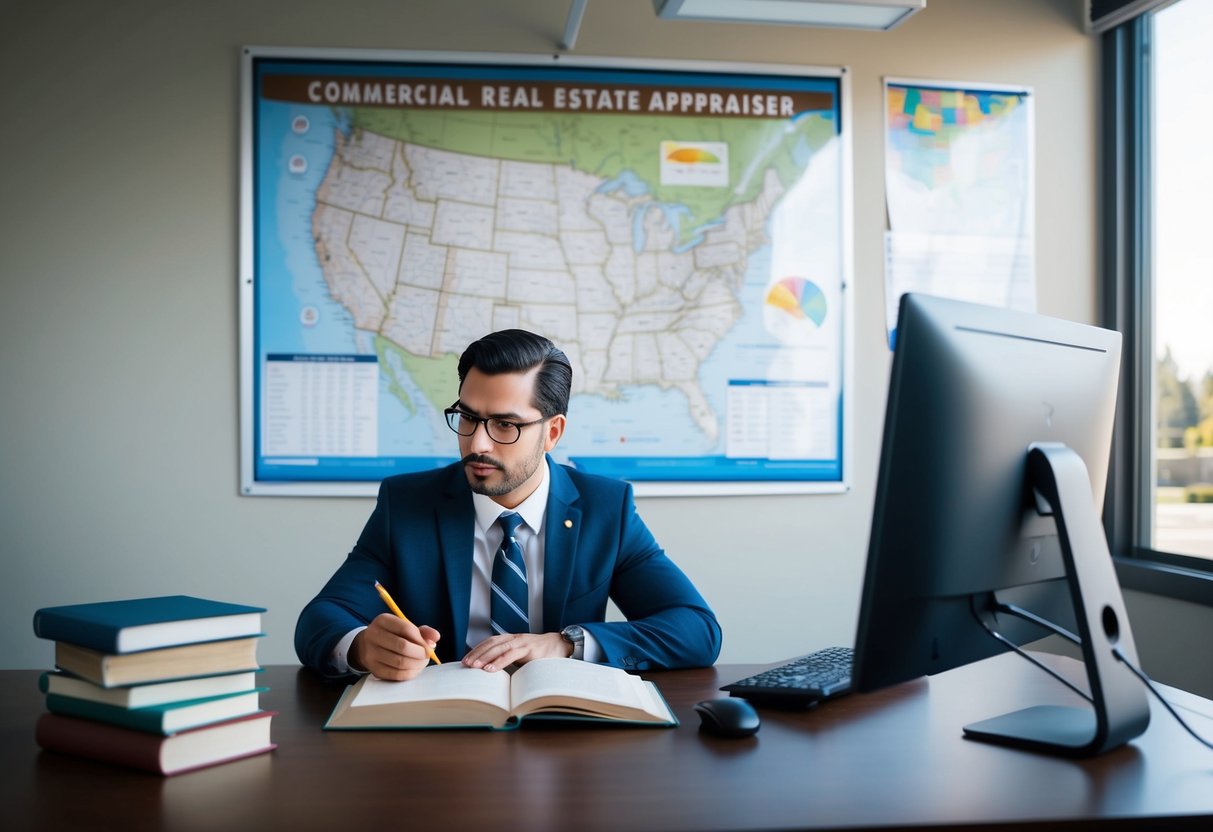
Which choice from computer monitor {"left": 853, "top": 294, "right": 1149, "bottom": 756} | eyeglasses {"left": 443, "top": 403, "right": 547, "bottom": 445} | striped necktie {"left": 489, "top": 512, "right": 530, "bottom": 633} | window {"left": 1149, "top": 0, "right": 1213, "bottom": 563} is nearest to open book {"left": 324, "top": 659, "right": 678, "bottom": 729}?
computer monitor {"left": 853, "top": 294, "right": 1149, "bottom": 756}

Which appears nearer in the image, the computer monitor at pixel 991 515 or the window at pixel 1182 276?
the computer monitor at pixel 991 515

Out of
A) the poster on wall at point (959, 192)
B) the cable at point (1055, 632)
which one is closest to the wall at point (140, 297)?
the poster on wall at point (959, 192)

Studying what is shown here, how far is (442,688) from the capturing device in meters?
1.31

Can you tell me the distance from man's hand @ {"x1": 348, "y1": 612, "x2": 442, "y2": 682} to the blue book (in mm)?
236

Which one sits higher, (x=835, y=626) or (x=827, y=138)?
(x=827, y=138)

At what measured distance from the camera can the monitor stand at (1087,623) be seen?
115cm

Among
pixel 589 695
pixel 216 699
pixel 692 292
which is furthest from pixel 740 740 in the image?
pixel 692 292

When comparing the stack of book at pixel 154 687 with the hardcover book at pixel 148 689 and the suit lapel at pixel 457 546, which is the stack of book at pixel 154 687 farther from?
the suit lapel at pixel 457 546

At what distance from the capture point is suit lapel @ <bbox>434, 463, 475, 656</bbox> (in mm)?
1816

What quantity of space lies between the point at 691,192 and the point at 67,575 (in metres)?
2.18

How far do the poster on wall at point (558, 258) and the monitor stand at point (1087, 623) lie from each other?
1839 mm

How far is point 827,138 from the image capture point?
308cm

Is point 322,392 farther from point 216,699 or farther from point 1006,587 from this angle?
point 1006,587

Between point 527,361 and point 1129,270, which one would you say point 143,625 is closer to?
point 527,361
